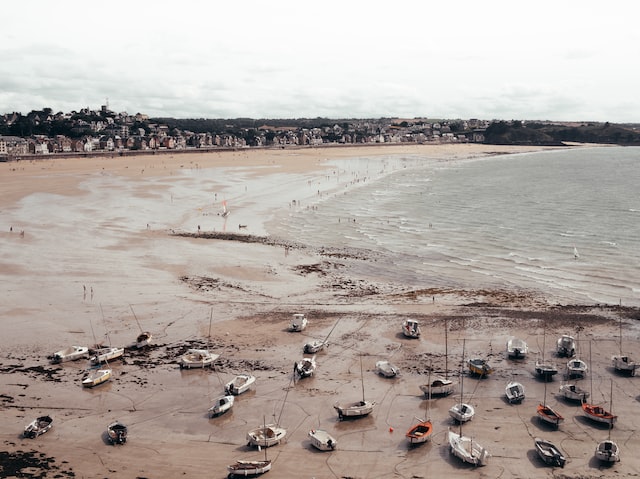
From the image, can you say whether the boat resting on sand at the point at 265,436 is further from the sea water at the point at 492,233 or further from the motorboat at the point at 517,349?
the sea water at the point at 492,233

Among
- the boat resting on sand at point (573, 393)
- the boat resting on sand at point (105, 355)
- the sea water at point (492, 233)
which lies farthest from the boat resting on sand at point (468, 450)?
the sea water at point (492, 233)

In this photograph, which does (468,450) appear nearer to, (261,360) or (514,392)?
(514,392)

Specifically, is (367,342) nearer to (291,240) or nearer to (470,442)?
(470,442)

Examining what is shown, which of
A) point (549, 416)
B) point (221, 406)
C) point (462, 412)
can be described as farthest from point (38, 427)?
point (549, 416)

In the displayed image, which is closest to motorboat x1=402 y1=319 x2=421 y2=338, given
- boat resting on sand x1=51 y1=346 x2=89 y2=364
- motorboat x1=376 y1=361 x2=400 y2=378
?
motorboat x1=376 y1=361 x2=400 y2=378

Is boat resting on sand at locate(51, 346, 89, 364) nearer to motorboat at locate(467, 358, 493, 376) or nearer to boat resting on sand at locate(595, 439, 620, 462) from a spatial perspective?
motorboat at locate(467, 358, 493, 376)

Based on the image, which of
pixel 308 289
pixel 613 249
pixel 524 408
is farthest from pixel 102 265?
pixel 613 249
